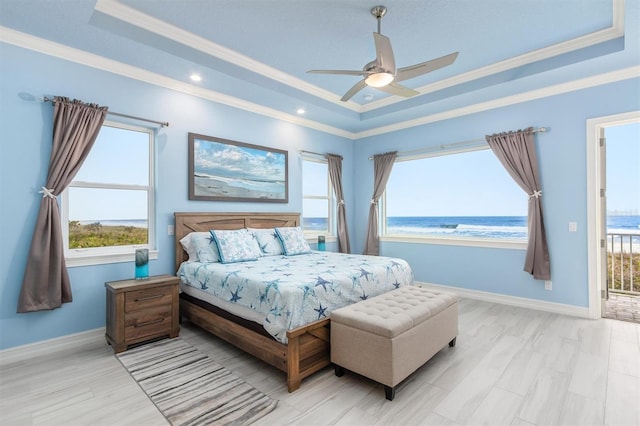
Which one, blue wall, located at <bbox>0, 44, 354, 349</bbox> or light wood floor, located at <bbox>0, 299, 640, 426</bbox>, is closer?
light wood floor, located at <bbox>0, 299, 640, 426</bbox>

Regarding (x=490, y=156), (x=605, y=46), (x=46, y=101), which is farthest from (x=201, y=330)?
(x=605, y=46)

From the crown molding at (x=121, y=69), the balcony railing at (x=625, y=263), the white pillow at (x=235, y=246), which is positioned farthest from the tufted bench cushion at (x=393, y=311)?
the balcony railing at (x=625, y=263)

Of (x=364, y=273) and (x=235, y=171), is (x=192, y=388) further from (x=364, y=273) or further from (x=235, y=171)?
(x=235, y=171)

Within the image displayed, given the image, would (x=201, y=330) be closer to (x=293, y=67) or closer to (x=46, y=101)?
(x=46, y=101)

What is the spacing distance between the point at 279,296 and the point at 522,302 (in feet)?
11.8

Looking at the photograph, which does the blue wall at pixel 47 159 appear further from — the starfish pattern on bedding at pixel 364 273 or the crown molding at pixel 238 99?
the starfish pattern on bedding at pixel 364 273

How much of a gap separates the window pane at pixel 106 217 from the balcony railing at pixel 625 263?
695cm

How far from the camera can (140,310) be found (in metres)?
2.90

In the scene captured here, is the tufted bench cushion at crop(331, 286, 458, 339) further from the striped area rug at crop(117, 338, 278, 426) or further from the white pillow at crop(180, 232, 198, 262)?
the white pillow at crop(180, 232, 198, 262)

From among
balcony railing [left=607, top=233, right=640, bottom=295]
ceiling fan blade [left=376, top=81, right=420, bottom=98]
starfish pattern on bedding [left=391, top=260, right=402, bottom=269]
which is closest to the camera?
ceiling fan blade [left=376, top=81, right=420, bottom=98]

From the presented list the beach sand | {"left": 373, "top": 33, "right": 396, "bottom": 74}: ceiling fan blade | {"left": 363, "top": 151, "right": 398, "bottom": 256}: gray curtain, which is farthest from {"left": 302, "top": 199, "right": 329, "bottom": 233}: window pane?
{"left": 373, "top": 33, "right": 396, "bottom": 74}: ceiling fan blade

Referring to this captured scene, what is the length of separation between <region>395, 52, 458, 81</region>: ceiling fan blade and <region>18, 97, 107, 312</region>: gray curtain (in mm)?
2966

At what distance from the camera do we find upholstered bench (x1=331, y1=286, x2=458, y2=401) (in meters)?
2.05

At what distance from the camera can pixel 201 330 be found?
3391 mm
